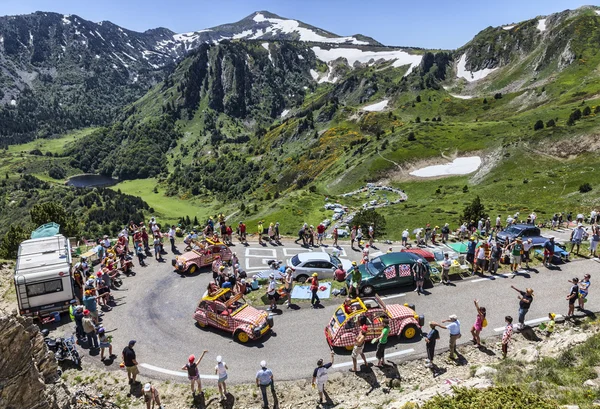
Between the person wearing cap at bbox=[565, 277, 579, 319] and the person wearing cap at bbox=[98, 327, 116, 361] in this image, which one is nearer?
the person wearing cap at bbox=[98, 327, 116, 361]

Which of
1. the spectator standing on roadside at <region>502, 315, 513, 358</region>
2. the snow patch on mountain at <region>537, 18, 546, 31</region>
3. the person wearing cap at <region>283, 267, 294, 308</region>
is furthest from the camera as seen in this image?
the snow patch on mountain at <region>537, 18, 546, 31</region>

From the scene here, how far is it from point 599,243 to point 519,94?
104 meters

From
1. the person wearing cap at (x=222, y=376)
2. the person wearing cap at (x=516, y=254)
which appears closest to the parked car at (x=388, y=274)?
the person wearing cap at (x=516, y=254)

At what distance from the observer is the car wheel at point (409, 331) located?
1852 centimetres

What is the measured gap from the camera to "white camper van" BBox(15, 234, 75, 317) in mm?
21891

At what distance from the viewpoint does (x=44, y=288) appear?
22.2 meters

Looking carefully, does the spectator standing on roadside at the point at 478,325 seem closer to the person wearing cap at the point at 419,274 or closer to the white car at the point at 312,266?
the person wearing cap at the point at 419,274

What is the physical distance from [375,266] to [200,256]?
42.6ft

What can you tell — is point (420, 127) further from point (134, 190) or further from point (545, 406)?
point (134, 190)

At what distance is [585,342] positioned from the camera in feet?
49.8

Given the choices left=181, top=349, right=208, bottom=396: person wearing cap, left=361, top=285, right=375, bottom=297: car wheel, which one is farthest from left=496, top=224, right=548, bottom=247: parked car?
left=181, top=349, right=208, bottom=396: person wearing cap

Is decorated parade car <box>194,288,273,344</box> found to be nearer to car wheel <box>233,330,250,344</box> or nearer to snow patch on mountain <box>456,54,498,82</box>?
car wheel <box>233,330,250,344</box>

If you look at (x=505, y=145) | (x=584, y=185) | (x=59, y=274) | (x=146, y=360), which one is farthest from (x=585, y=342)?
(x=505, y=145)

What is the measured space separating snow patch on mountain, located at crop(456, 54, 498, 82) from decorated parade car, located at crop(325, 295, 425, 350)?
16314cm
